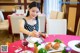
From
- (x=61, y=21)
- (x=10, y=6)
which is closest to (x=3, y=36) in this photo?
(x=10, y=6)

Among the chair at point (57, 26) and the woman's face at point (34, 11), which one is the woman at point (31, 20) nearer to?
the woman's face at point (34, 11)

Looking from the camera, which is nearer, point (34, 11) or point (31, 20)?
point (34, 11)

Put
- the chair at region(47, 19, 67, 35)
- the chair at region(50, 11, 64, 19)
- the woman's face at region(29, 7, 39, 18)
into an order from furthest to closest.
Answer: the chair at region(50, 11, 64, 19) < the chair at region(47, 19, 67, 35) < the woman's face at region(29, 7, 39, 18)

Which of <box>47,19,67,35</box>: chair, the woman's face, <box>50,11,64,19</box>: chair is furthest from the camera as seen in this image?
<box>50,11,64,19</box>: chair

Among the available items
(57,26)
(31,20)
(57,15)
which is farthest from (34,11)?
(57,15)

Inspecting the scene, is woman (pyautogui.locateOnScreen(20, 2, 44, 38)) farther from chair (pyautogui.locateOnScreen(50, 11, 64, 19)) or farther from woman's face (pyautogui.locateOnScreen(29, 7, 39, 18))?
chair (pyautogui.locateOnScreen(50, 11, 64, 19))

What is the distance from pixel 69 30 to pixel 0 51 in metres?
3.33

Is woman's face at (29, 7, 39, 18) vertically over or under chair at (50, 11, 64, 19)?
over

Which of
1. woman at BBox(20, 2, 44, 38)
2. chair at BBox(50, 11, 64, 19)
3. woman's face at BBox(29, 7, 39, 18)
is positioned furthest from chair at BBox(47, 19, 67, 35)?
chair at BBox(50, 11, 64, 19)

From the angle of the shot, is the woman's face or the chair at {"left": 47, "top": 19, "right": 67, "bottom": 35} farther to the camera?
the chair at {"left": 47, "top": 19, "right": 67, "bottom": 35}

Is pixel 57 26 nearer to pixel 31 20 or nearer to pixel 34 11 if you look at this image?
pixel 31 20

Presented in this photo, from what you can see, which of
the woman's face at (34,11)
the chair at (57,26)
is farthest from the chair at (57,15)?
the woman's face at (34,11)

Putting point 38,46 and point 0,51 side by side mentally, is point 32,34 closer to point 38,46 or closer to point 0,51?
point 38,46

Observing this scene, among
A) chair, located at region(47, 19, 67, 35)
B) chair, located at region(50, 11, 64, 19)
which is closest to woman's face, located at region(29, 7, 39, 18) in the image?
chair, located at region(47, 19, 67, 35)
